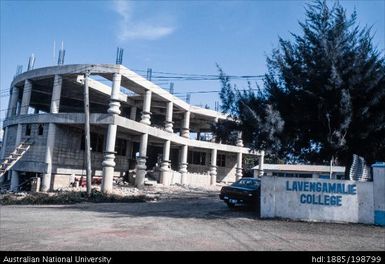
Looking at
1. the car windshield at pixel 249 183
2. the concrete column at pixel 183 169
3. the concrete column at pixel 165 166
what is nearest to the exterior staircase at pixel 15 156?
the concrete column at pixel 165 166

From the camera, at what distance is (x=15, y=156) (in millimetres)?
24391

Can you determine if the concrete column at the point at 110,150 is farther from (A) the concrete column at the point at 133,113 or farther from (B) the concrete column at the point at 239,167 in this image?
(B) the concrete column at the point at 239,167

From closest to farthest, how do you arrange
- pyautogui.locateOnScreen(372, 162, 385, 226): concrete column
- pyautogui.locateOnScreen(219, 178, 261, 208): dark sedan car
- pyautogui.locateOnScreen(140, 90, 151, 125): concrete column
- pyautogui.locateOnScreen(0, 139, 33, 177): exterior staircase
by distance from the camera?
pyautogui.locateOnScreen(372, 162, 385, 226): concrete column → pyautogui.locateOnScreen(219, 178, 261, 208): dark sedan car → pyautogui.locateOnScreen(0, 139, 33, 177): exterior staircase → pyautogui.locateOnScreen(140, 90, 151, 125): concrete column

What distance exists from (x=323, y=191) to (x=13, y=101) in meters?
24.5

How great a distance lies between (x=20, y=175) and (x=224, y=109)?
56.6 feet

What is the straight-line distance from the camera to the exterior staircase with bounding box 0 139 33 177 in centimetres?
2376

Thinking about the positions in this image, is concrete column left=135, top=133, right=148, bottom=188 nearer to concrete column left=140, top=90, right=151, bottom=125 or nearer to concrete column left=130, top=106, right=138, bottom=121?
concrete column left=140, top=90, right=151, bottom=125

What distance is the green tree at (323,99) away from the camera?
1402 centimetres

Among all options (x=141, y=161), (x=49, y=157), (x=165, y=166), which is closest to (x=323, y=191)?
(x=141, y=161)

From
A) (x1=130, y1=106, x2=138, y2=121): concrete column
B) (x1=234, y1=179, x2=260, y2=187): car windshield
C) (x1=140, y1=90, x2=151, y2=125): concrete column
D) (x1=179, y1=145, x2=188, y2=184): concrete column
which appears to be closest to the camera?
(x1=234, y1=179, x2=260, y2=187): car windshield

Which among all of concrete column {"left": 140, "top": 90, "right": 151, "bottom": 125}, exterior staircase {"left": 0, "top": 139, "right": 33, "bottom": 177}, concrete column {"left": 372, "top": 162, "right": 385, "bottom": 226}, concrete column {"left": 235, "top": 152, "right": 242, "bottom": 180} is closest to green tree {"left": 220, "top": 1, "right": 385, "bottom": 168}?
concrete column {"left": 372, "top": 162, "right": 385, "bottom": 226}

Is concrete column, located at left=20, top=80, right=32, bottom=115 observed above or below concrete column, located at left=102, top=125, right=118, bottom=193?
above

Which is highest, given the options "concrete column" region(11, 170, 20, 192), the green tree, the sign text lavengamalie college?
the green tree
